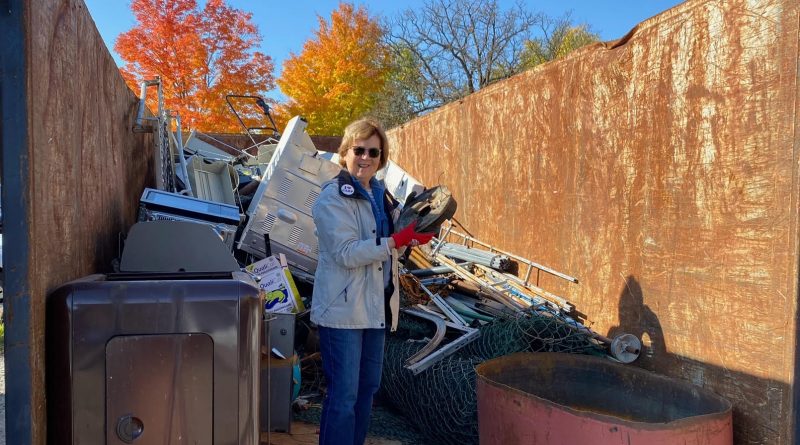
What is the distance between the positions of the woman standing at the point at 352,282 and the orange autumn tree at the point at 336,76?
1728 cm

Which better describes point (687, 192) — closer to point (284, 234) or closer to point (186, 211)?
point (186, 211)

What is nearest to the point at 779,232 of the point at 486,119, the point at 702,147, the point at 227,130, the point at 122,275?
the point at 702,147

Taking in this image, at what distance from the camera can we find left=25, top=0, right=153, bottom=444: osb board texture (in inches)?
64.4

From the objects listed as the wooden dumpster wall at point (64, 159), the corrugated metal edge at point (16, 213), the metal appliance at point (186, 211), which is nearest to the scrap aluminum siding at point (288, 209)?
the metal appliance at point (186, 211)

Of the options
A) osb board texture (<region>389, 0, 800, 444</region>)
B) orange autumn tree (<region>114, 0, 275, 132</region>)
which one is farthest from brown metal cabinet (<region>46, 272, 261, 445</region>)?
orange autumn tree (<region>114, 0, 275, 132</region>)

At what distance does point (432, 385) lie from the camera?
366 cm

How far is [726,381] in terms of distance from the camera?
115 inches

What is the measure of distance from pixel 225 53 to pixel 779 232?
56.2 feet

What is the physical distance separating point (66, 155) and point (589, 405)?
2.83m

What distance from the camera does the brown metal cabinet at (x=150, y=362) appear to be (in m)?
1.72

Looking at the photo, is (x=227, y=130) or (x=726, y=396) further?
(x=227, y=130)

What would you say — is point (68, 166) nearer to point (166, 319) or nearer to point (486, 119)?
point (166, 319)

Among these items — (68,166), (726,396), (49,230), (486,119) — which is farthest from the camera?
(486,119)

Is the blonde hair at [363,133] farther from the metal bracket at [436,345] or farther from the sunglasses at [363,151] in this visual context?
the metal bracket at [436,345]
